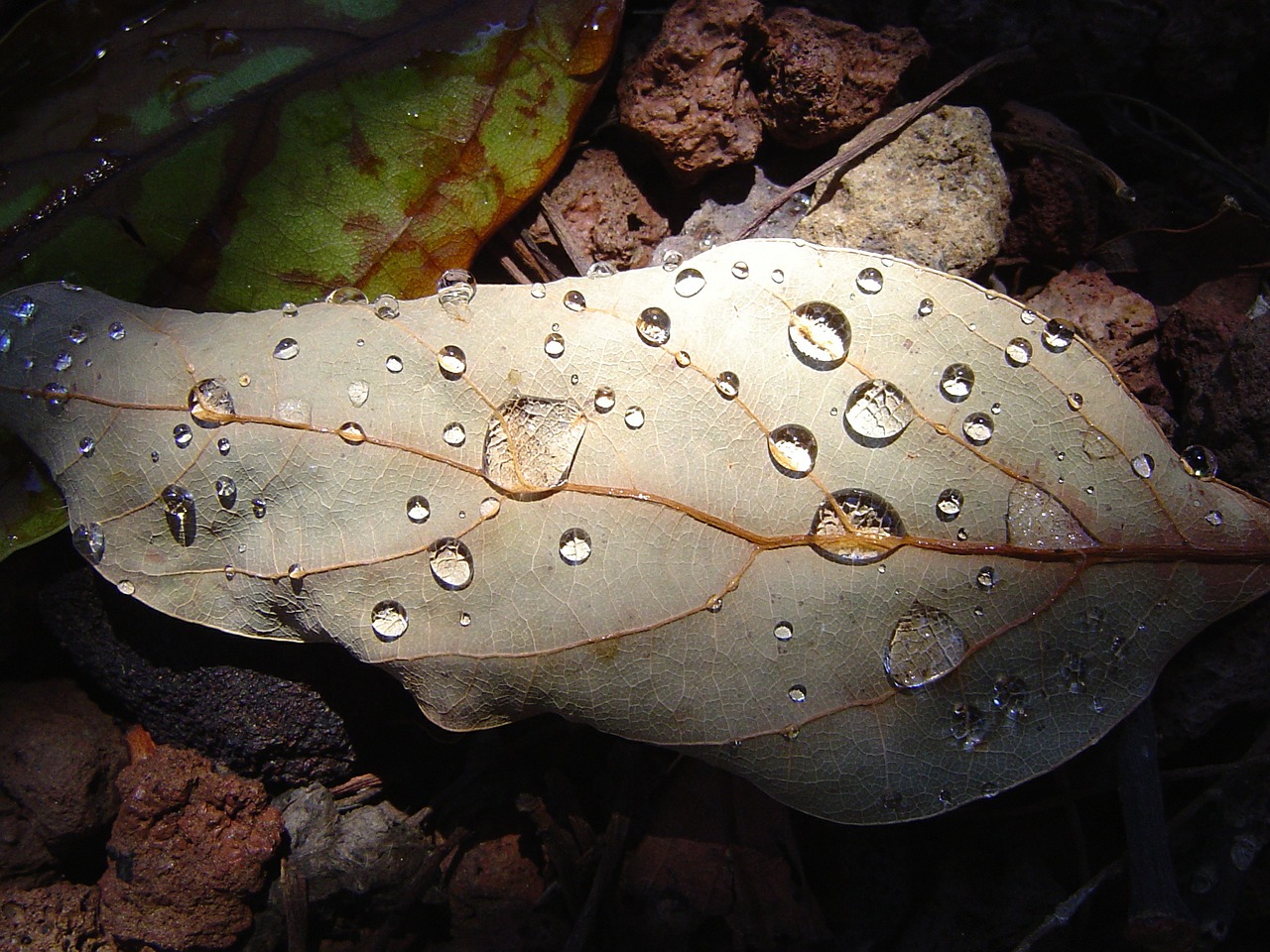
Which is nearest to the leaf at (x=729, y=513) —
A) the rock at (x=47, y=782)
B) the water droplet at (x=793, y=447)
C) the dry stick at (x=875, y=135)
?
the water droplet at (x=793, y=447)

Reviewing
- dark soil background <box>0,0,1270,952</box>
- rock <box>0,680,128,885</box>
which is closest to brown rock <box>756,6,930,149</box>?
dark soil background <box>0,0,1270,952</box>

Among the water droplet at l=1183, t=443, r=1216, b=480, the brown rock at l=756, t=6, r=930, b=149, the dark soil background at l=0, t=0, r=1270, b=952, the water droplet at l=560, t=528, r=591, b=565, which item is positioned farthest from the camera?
the brown rock at l=756, t=6, r=930, b=149

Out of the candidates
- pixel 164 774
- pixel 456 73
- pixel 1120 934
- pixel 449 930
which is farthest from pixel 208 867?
pixel 1120 934

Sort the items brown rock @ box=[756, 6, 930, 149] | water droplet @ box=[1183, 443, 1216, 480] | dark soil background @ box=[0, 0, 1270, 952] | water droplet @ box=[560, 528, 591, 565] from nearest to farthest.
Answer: water droplet @ box=[560, 528, 591, 565] → water droplet @ box=[1183, 443, 1216, 480] → dark soil background @ box=[0, 0, 1270, 952] → brown rock @ box=[756, 6, 930, 149]

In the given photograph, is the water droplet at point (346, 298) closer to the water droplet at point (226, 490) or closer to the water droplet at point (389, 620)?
the water droplet at point (226, 490)

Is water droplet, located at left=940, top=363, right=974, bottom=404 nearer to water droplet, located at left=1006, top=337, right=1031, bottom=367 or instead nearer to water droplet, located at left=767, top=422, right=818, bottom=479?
water droplet, located at left=1006, top=337, right=1031, bottom=367

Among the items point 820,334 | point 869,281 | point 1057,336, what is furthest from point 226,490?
point 1057,336

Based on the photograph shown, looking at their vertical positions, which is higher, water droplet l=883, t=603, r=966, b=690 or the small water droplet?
the small water droplet
